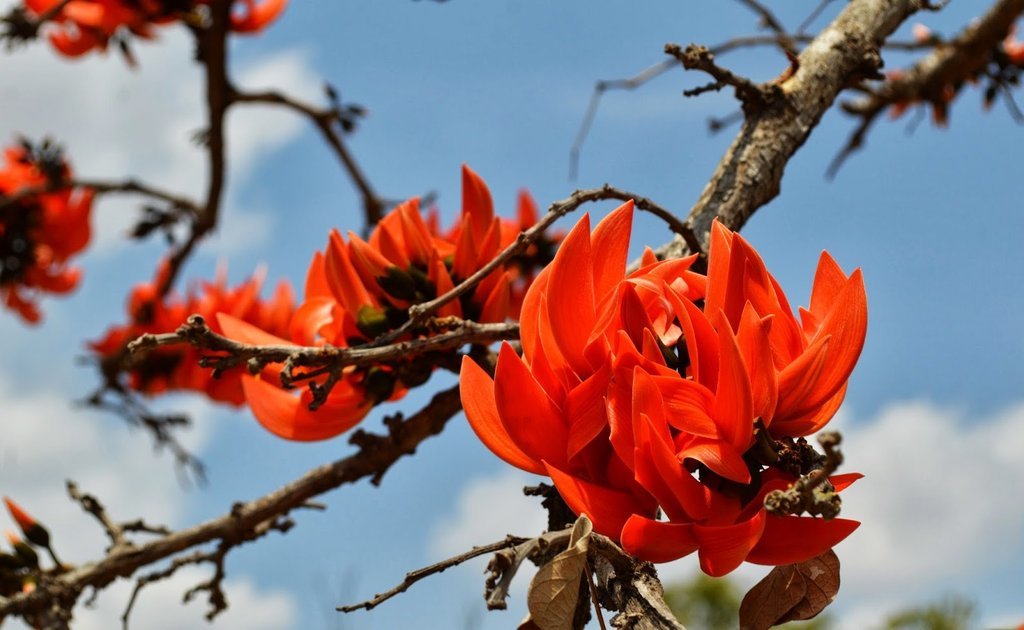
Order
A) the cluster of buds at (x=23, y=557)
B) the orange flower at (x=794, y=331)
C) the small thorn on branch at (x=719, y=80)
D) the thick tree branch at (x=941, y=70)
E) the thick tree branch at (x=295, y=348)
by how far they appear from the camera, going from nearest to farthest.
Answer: the orange flower at (x=794, y=331) → the thick tree branch at (x=295, y=348) → the small thorn on branch at (x=719, y=80) → the cluster of buds at (x=23, y=557) → the thick tree branch at (x=941, y=70)

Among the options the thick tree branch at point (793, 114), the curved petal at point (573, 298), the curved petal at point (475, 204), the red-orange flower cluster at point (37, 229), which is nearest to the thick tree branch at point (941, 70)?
the thick tree branch at point (793, 114)

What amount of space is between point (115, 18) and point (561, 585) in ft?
9.28

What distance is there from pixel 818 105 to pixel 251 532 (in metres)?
0.89

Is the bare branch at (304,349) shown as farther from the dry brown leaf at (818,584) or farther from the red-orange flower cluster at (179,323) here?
the red-orange flower cluster at (179,323)

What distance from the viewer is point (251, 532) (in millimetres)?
1339

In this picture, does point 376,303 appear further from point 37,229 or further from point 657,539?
point 37,229

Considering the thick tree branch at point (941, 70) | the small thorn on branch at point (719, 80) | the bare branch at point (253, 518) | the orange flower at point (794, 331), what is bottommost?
the orange flower at point (794, 331)

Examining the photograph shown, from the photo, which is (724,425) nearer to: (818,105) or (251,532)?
(818,105)

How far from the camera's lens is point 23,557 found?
1.39 m

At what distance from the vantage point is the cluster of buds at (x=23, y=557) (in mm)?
1389

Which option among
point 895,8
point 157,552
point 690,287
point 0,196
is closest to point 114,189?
point 0,196

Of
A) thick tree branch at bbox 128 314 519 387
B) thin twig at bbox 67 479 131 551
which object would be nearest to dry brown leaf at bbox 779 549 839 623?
thick tree branch at bbox 128 314 519 387

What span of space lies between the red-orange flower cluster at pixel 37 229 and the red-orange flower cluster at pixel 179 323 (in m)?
0.26

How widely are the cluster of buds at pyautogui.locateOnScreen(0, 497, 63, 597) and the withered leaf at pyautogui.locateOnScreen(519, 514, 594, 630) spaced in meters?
1.05
